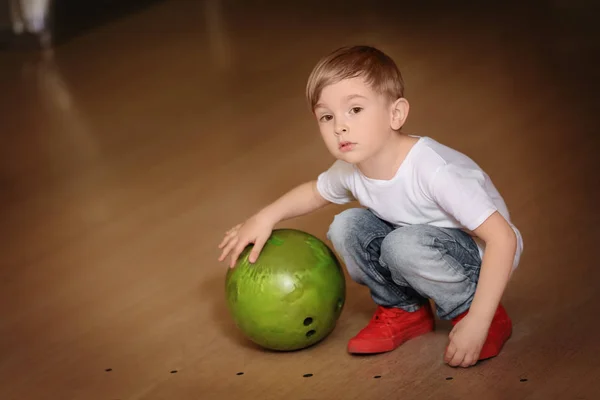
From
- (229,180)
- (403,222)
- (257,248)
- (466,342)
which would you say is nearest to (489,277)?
(466,342)

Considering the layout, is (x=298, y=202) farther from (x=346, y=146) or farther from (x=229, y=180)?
(x=229, y=180)

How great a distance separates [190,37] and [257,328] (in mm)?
3272

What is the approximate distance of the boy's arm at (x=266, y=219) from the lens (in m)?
2.01

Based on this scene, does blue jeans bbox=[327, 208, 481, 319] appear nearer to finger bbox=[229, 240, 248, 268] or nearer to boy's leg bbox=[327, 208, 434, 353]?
boy's leg bbox=[327, 208, 434, 353]

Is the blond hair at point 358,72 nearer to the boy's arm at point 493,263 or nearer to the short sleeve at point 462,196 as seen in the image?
the short sleeve at point 462,196

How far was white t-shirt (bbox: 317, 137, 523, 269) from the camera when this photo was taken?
1792 mm

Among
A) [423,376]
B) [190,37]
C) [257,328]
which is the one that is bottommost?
[423,376]

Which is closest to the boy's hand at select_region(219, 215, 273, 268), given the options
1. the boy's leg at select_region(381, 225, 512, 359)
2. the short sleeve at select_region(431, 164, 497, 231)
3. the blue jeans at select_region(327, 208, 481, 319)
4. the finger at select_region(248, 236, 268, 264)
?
the finger at select_region(248, 236, 268, 264)

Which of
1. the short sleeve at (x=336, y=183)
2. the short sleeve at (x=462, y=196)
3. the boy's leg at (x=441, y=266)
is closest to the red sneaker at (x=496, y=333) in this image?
the boy's leg at (x=441, y=266)

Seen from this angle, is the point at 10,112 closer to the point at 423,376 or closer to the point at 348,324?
the point at 348,324

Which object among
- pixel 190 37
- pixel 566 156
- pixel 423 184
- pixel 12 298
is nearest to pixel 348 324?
pixel 423 184

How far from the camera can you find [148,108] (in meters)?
3.95

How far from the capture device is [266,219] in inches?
79.9

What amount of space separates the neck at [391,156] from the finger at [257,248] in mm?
287
